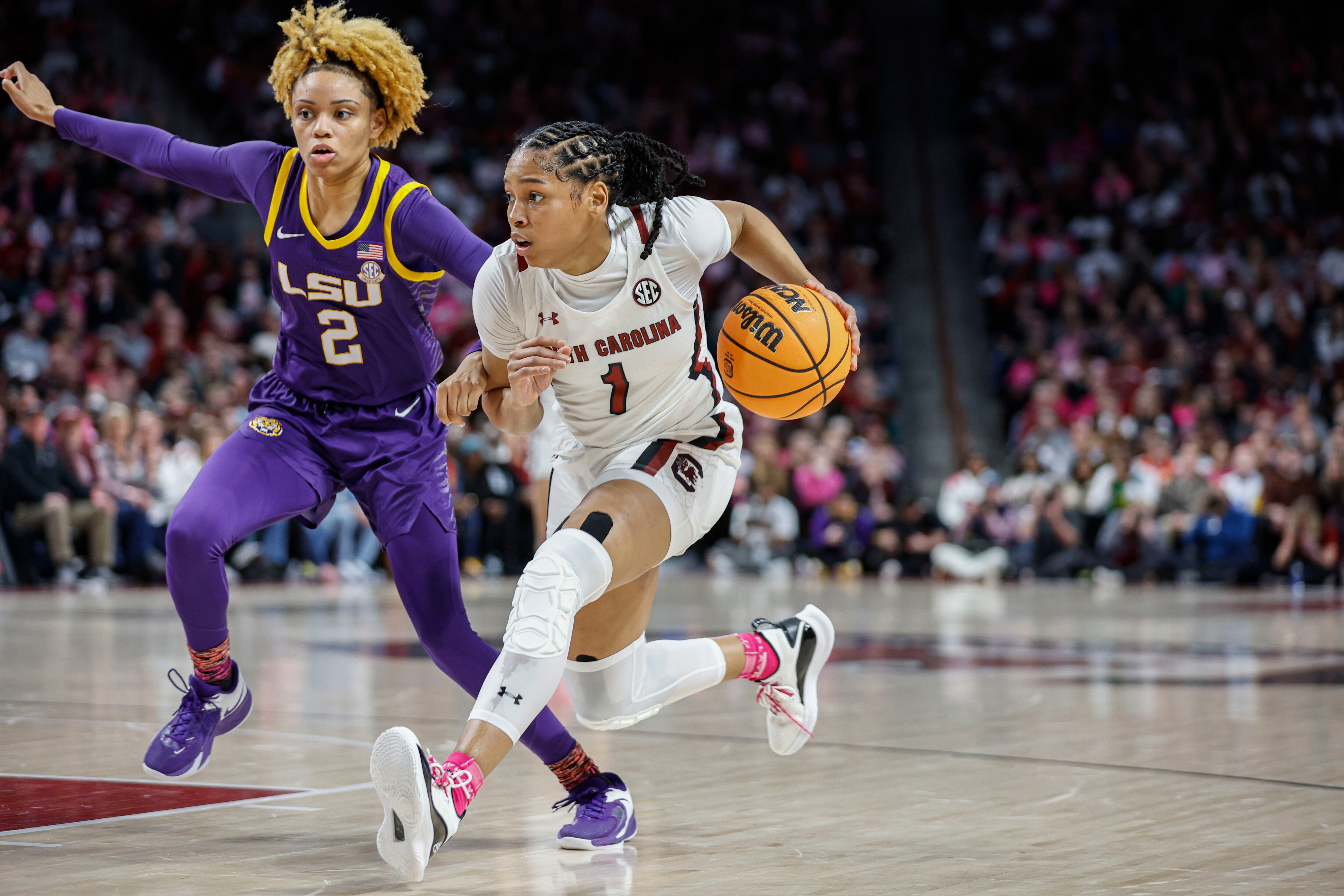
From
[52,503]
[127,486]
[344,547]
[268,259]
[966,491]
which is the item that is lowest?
[344,547]

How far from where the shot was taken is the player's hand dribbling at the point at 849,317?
425 centimetres

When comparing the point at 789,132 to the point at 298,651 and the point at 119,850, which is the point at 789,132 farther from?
the point at 119,850

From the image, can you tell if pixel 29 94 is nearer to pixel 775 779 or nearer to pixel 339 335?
pixel 339 335

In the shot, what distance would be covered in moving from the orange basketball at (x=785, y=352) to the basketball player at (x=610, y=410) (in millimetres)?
64

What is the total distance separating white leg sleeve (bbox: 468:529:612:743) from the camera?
3578 millimetres

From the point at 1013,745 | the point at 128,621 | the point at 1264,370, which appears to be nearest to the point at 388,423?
the point at 1013,745

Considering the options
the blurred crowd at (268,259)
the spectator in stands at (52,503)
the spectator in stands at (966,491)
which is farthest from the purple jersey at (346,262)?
the spectator in stands at (966,491)

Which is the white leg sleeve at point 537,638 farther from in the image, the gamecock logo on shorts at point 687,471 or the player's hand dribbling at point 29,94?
the player's hand dribbling at point 29,94

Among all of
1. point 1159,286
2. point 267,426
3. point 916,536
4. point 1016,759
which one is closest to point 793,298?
point 267,426

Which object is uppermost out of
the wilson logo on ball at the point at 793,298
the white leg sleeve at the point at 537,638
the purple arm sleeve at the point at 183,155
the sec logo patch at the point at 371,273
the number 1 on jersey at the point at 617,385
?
the purple arm sleeve at the point at 183,155

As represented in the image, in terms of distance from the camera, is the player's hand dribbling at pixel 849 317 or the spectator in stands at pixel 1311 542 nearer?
the player's hand dribbling at pixel 849 317

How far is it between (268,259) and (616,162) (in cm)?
1318

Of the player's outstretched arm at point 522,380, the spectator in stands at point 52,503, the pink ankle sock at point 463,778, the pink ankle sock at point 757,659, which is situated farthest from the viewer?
the spectator in stands at point 52,503

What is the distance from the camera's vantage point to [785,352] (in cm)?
414
